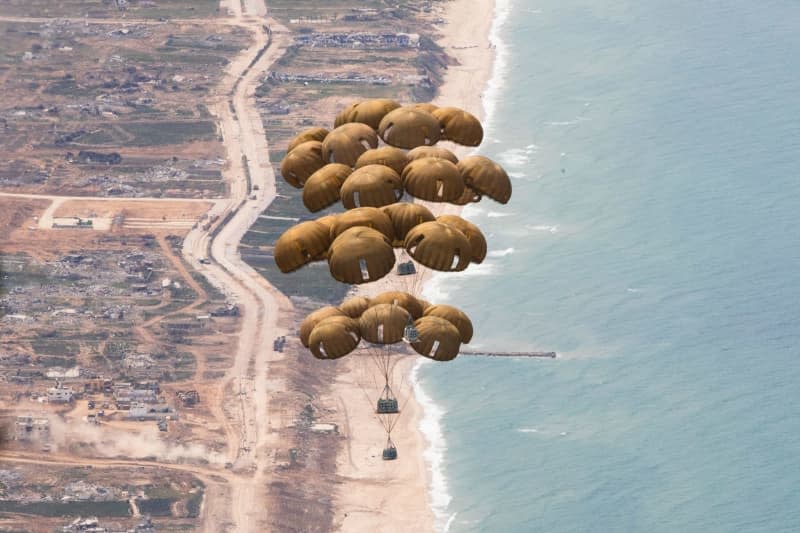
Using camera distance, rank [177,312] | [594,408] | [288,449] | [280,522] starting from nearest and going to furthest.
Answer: [280,522], [288,449], [594,408], [177,312]

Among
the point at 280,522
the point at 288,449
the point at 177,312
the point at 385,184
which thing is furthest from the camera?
the point at 177,312

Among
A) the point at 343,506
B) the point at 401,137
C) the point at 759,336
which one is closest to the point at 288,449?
the point at 343,506

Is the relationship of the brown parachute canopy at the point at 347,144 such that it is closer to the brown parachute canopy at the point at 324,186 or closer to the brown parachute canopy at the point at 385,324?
the brown parachute canopy at the point at 324,186

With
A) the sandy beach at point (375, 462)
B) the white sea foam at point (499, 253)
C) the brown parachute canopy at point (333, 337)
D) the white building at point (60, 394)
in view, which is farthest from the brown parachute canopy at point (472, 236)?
the white sea foam at point (499, 253)

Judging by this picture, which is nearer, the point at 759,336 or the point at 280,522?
the point at 280,522

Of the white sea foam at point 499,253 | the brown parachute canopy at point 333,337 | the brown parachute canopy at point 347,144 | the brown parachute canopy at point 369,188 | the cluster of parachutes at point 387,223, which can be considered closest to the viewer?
the cluster of parachutes at point 387,223

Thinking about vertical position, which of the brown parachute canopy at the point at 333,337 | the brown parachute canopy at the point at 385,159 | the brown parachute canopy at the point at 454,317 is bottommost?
the brown parachute canopy at the point at 454,317

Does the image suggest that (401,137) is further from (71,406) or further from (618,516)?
(71,406)
